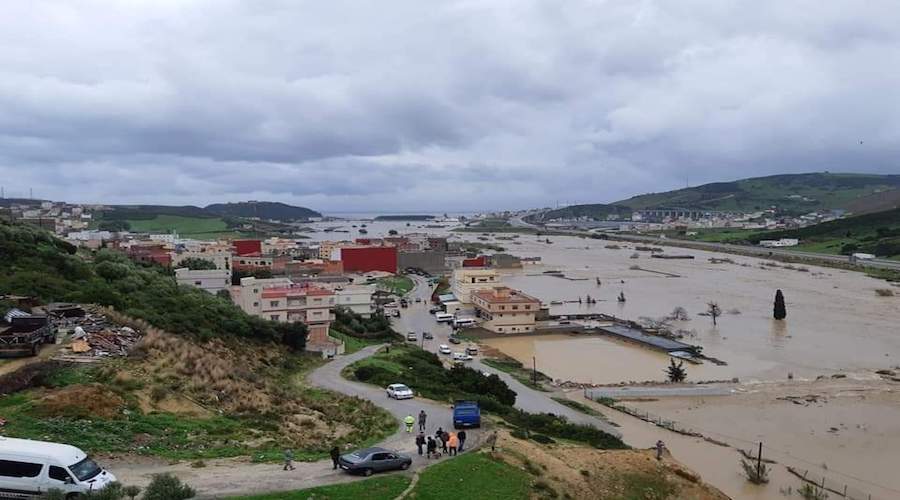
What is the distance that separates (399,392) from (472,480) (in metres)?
6.79

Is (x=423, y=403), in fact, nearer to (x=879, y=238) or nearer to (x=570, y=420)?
(x=570, y=420)

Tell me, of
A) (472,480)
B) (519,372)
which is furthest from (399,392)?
(519,372)

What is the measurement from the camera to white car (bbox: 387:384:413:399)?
16094 mm

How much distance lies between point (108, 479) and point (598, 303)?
44.3 m

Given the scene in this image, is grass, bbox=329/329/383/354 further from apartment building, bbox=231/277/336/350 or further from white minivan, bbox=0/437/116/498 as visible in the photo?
white minivan, bbox=0/437/116/498

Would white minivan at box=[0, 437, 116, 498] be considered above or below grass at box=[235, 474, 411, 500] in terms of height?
above

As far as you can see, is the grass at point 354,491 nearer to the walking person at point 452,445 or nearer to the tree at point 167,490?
the tree at point 167,490

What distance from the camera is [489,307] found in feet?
123

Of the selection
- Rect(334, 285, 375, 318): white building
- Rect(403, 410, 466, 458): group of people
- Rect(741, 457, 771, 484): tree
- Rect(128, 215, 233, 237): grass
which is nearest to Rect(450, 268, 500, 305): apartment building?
Rect(334, 285, 375, 318): white building

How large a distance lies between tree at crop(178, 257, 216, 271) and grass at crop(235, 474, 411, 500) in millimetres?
38382

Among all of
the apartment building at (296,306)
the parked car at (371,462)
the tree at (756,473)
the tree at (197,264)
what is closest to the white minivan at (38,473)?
the parked car at (371,462)

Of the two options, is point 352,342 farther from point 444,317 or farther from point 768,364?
point 768,364

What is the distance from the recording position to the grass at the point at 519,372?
953 inches

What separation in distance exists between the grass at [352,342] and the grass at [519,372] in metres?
5.04
